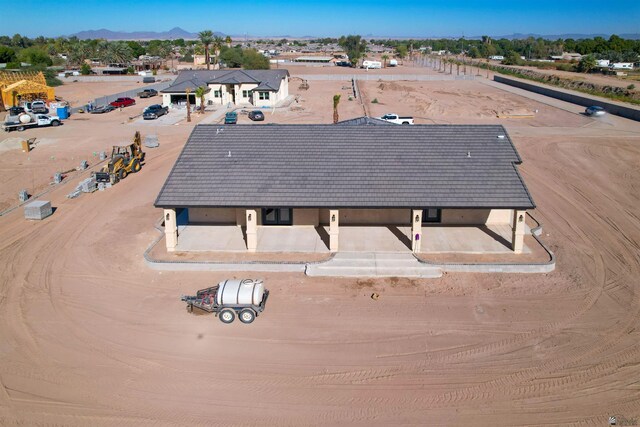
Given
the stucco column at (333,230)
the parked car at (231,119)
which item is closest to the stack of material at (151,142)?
the parked car at (231,119)

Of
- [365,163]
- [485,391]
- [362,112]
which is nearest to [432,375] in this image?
[485,391]

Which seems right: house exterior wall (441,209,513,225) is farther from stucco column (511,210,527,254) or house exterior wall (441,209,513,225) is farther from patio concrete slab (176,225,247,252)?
patio concrete slab (176,225,247,252)

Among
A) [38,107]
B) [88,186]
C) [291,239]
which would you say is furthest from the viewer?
[38,107]

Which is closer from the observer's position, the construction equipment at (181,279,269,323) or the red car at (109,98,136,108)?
the construction equipment at (181,279,269,323)

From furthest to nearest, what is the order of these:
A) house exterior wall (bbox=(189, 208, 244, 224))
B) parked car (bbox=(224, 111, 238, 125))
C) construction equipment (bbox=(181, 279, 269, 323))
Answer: parked car (bbox=(224, 111, 238, 125)) < house exterior wall (bbox=(189, 208, 244, 224)) < construction equipment (bbox=(181, 279, 269, 323))

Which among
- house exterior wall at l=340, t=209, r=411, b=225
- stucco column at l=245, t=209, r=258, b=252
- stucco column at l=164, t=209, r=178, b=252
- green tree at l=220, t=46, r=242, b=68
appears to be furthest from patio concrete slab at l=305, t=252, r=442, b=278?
green tree at l=220, t=46, r=242, b=68

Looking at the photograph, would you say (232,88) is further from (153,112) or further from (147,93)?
(147,93)

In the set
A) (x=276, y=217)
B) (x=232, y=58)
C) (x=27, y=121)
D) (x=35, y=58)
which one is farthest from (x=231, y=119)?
(x=35, y=58)

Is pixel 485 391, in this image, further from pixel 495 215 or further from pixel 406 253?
pixel 495 215
